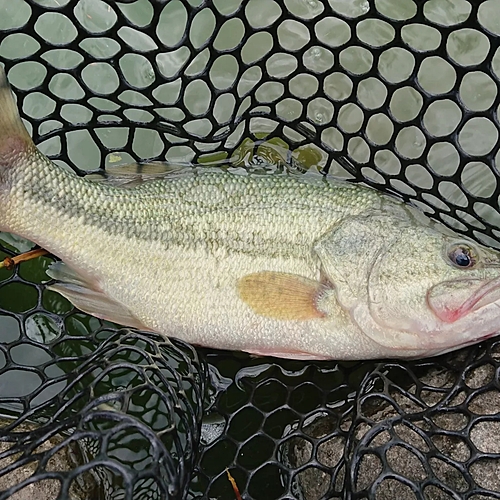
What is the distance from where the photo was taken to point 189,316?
9.89 feet

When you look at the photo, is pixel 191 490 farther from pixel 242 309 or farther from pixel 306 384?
pixel 242 309

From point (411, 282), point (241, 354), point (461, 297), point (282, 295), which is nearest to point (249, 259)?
point (282, 295)

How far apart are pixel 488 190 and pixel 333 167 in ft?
3.20

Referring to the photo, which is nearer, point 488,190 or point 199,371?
point 199,371

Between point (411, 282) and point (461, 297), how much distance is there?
9.4 inches

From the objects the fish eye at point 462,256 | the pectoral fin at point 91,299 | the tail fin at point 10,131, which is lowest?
the pectoral fin at point 91,299

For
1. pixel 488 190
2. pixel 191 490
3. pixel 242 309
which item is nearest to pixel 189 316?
pixel 242 309

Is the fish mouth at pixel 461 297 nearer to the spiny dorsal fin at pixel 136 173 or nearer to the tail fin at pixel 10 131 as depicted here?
the spiny dorsal fin at pixel 136 173

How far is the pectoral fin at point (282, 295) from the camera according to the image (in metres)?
2.91

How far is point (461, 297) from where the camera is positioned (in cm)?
276

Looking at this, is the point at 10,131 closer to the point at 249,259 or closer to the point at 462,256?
the point at 249,259

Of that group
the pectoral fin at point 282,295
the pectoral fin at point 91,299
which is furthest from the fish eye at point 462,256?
the pectoral fin at point 91,299

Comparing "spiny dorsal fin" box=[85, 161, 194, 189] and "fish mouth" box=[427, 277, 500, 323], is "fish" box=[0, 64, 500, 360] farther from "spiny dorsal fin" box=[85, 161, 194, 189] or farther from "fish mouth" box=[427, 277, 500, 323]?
"spiny dorsal fin" box=[85, 161, 194, 189]

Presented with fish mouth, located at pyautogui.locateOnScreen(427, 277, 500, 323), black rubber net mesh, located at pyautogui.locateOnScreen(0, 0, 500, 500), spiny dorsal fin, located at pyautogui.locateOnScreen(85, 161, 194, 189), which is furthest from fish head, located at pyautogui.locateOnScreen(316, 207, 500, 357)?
spiny dorsal fin, located at pyautogui.locateOnScreen(85, 161, 194, 189)
